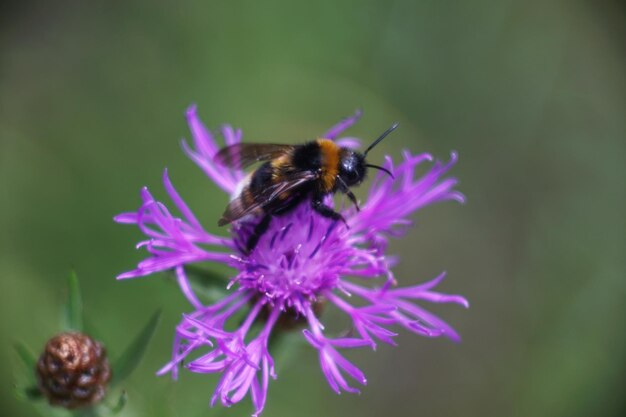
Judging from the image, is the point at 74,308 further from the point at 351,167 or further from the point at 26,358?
the point at 351,167

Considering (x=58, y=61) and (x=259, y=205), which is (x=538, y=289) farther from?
(x=58, y=61)

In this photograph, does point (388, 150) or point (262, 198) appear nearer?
point (262, 198)

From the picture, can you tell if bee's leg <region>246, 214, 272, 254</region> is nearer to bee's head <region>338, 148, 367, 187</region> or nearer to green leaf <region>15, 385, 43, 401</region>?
bee's head <region>338, 148, 367, 187</region>

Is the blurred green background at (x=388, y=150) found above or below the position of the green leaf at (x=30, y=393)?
above

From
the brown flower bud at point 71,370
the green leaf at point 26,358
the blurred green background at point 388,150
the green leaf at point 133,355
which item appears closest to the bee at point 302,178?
the green leaf at point 133,355

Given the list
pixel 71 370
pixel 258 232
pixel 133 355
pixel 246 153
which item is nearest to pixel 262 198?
pixel 258 232

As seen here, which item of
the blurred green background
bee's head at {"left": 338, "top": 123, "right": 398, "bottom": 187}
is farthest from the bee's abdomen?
the blurred green background

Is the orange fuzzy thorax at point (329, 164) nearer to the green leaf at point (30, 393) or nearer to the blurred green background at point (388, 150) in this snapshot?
the green leaf at point (30, 393)
